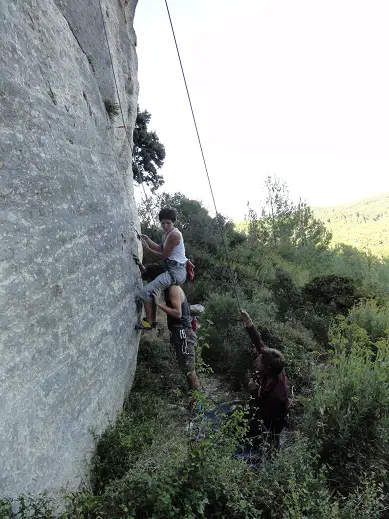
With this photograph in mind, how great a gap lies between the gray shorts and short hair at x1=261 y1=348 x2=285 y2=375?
179cm

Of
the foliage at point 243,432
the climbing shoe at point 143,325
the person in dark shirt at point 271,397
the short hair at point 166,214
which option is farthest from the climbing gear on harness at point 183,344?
the short hair at point 166,214

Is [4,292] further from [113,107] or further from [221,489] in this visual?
[113,107]

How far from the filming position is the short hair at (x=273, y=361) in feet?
15.3

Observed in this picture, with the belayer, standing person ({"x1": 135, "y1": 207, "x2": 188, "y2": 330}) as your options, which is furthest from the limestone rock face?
the belayer

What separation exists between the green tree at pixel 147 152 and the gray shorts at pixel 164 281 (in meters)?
8.44

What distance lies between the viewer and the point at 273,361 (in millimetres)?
4652

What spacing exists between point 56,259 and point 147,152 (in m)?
11.2

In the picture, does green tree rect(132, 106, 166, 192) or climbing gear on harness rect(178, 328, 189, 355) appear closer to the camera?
climbing gear on harness rect(178, 328, 189, 355)

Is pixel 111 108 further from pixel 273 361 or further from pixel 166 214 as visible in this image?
pixel 273 361

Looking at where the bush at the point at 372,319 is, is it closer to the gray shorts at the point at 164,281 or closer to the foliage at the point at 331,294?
the foliage at the point at 331,294

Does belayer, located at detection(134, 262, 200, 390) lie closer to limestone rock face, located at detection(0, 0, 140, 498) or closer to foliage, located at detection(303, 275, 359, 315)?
limestone rock face, located at detection(0, 0, 140, 498)

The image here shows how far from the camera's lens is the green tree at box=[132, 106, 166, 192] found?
1370cm

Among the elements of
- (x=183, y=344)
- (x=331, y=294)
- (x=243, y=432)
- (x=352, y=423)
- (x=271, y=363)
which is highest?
(x=183, y=344)

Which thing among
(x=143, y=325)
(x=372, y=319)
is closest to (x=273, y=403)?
(x=143, y=325)
